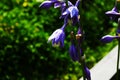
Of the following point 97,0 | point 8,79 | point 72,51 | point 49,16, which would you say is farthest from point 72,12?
point 97,0

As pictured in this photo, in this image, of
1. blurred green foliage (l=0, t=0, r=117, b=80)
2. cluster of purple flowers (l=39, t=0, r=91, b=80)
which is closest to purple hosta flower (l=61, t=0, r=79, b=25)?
cluster of purple flowers (l=39, t=0, r=91, b=80)

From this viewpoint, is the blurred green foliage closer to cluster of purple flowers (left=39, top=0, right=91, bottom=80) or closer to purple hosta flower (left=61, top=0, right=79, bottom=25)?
cluster of purple flowers (left=39, top=0, right=91, bottom=80)

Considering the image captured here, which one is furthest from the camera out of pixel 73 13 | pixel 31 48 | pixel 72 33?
pixel 31 48

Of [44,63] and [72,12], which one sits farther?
[44,63]

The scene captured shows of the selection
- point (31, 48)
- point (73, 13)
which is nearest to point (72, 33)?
point (73, 13)

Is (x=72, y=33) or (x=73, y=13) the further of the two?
(x=72, y=33)

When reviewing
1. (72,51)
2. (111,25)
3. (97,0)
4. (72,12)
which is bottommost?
(111,25)

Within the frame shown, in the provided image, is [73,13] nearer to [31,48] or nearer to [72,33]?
[72,33]

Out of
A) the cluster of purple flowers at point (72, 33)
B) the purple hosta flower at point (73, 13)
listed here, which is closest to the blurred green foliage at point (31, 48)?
the cluster of purple flowers at point (72, 33)

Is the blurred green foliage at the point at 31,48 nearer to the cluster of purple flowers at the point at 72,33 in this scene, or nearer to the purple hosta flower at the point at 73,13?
the cluster of purple flowers at the point at 72,33

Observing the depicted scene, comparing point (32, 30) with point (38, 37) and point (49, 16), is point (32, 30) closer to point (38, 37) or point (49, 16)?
point (38, 37)
